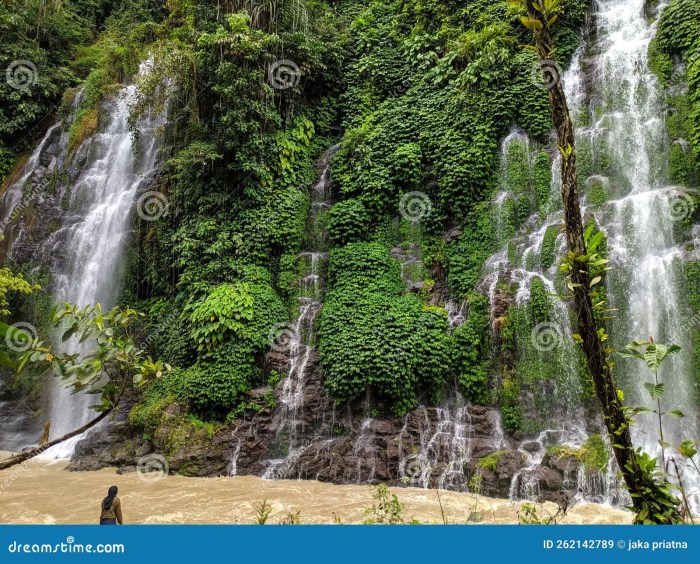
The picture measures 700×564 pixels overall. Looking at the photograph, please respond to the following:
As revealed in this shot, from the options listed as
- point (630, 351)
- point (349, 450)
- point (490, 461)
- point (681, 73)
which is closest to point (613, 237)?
point (681, 73)

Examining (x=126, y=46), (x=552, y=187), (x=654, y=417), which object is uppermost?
(x=126, y=46)

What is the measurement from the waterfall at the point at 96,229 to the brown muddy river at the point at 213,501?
3.79 m

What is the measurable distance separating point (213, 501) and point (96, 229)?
10.7 m

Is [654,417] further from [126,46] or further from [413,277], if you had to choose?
[126,46]

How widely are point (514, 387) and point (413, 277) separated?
12.6 feet

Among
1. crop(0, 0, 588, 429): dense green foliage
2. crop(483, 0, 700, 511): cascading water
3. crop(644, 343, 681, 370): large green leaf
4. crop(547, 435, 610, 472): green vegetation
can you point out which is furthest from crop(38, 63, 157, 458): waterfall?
crop(644, 343, 681, 370): large green leaf

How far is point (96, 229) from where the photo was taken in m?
15.5

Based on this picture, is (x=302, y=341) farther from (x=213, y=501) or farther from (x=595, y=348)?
(x=595, y=348)

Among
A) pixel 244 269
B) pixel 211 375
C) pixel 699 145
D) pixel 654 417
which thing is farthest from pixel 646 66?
pixel 211 375

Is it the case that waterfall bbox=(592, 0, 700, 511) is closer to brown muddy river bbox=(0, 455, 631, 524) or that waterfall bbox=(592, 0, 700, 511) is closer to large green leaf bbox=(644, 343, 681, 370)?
brown muddy river bbox=(0, 455, 631, 524)

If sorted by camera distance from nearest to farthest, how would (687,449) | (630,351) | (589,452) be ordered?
(687,449), (630,351), (589,452)

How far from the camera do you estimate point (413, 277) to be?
1249cm

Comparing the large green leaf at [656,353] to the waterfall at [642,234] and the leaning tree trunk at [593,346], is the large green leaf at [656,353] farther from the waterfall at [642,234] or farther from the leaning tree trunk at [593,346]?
the waterfall at [642,234]

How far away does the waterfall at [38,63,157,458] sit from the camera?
13.8 meters
